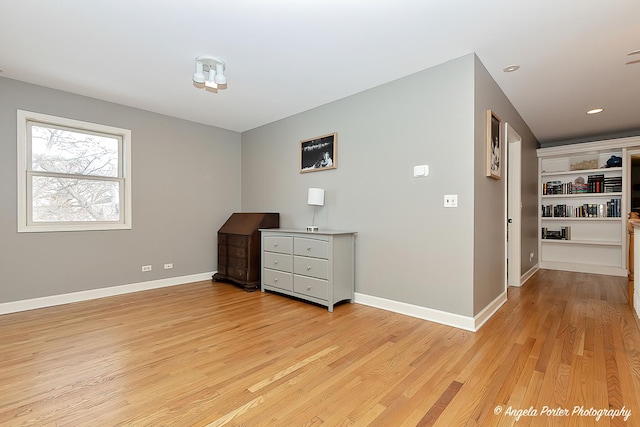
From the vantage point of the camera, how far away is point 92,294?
3639 millimetres

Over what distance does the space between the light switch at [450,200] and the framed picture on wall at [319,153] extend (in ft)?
4.60

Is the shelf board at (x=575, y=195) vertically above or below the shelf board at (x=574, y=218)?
above

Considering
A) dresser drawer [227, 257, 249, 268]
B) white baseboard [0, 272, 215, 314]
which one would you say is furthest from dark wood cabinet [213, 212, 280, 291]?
white baseboard [0, 272, 215, 314]

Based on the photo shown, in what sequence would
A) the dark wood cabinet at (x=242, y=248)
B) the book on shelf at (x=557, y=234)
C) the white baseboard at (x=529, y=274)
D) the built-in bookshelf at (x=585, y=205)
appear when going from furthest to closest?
the book on shelf at (x=557, y=234) → the built-in bookshelf at (x=585, y=205) → the white baseboard at (x=529, y=274) → the dark wood cabinet at (x=242, y=248)

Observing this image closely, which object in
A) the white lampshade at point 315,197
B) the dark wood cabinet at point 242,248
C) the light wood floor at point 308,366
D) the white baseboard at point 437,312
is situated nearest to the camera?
the light wood floor at point 308,366

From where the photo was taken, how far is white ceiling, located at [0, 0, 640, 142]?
208 centimetres

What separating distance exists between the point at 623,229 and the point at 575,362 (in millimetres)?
4347

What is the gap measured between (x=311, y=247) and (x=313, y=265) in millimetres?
201

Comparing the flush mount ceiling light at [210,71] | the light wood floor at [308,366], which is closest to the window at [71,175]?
the light wood floor at [308,366]

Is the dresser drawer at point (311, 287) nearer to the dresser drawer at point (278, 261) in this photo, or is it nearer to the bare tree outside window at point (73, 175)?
the dresser drawer at point (278, 261)

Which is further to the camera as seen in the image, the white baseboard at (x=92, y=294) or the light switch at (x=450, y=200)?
the white baseboard at (x=92, y=294)

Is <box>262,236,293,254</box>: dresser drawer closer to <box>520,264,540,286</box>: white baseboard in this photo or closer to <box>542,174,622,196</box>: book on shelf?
<box>520,264,540,286</box>: white baseboard

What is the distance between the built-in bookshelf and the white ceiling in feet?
4.99

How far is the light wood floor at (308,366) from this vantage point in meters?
1.54
